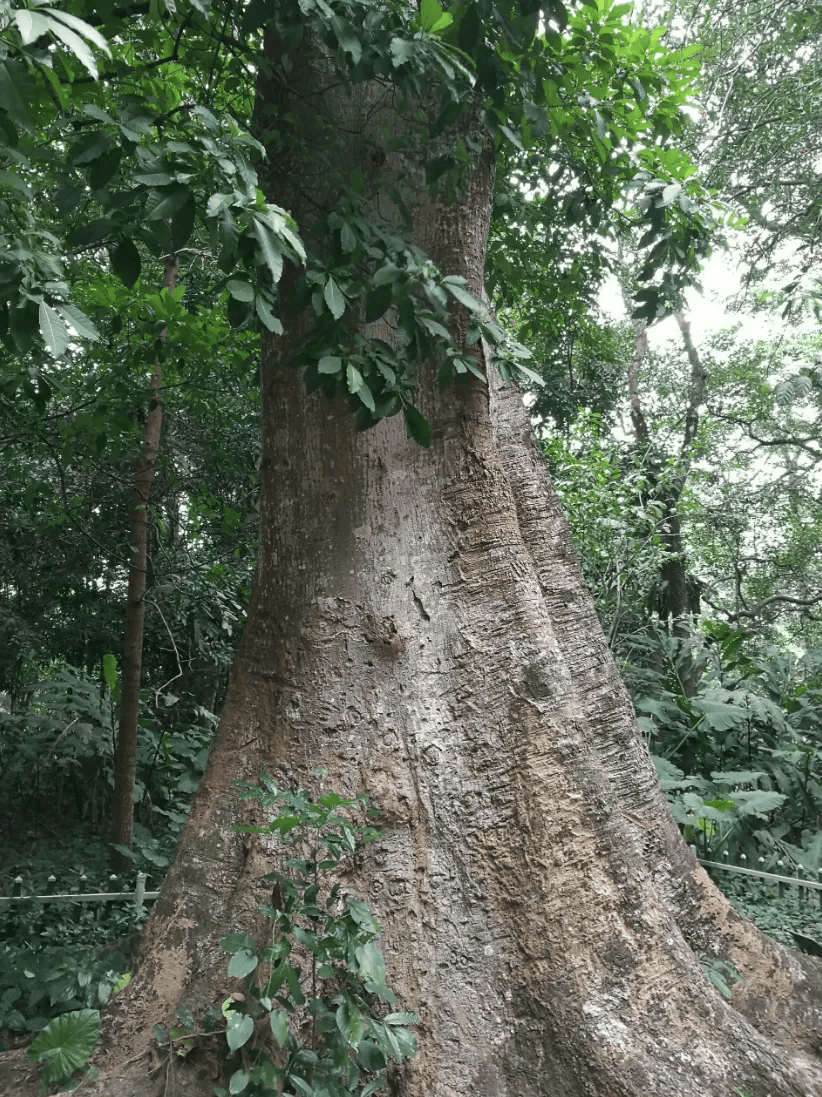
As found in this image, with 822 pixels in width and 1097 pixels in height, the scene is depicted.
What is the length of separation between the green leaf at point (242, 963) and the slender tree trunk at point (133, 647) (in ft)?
7.87

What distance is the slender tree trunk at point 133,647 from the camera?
4.51 m

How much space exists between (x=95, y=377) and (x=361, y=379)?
2.84 meters

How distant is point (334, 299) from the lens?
244 cm

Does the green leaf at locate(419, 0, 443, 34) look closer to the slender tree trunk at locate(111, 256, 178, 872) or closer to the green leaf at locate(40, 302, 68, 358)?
the green leaf at locate(40, 302, 68, 358)

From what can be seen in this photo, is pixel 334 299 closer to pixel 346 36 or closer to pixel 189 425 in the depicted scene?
pixel 346 36

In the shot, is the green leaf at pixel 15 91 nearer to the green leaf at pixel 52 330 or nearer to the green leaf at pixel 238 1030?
the green leaf at pixel 52 330

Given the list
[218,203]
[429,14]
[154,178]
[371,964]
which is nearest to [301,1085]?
[371,964]

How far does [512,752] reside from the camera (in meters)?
2.96

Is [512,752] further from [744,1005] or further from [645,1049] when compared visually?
[744,1005]

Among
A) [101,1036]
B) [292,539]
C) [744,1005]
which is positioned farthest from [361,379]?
[744,1005]

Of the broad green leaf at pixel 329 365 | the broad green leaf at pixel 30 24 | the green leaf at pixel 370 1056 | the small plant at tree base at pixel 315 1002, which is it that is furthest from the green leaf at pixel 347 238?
the green leaf at pixel 370 1056

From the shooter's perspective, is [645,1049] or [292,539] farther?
[292,539]

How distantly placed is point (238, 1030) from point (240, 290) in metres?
1.83

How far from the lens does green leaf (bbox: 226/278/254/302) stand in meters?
2.21
